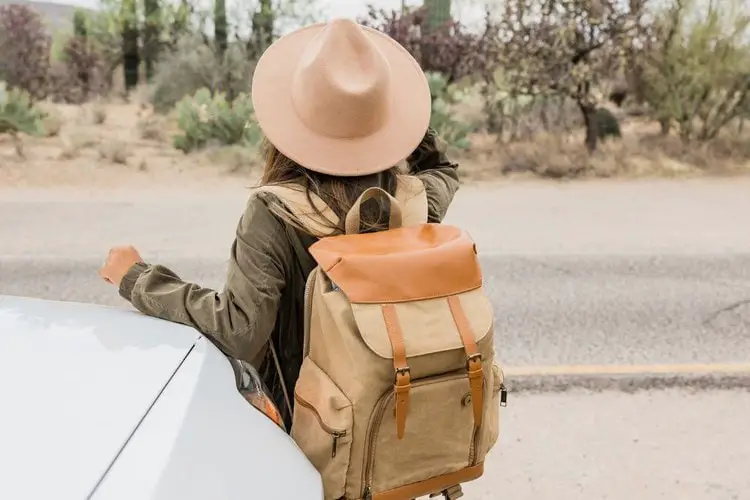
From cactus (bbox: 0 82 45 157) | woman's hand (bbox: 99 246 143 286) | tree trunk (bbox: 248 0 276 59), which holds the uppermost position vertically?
woman's hand (bbox: 99 246 143 286)

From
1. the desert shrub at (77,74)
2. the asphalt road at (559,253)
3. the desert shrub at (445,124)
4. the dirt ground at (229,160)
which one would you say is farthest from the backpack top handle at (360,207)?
the desert shrub at (77,74)

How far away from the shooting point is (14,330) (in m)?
1.71

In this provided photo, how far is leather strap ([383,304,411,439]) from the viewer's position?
1581 mm

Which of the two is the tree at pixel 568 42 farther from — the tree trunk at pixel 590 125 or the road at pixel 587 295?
the road at pixel 587 295

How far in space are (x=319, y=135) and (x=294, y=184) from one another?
12 centimetres

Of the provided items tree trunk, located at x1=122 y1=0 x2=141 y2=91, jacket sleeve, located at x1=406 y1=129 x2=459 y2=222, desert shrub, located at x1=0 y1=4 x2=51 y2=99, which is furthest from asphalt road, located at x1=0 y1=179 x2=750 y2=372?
tree trunk, located at x1=122 y1=0 x2=141 y2=91

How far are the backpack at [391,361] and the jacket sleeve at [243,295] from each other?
0.09 meters

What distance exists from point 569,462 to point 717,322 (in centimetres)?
213

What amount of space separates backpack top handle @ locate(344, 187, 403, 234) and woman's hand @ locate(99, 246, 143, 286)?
0.51 m

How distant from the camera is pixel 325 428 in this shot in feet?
5.44

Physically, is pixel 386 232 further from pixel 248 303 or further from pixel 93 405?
pixel 93 405

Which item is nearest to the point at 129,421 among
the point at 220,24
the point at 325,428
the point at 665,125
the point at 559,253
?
the point at 325,428

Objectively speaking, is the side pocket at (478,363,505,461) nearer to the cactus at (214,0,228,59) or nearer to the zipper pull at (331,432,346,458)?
the zipper pull at (331,432,346,458)

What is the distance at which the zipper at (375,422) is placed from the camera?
1625mm
